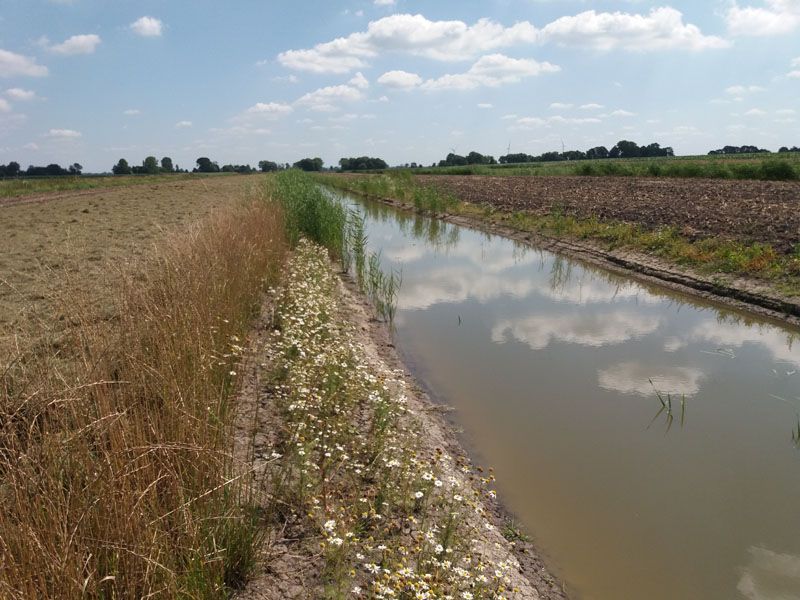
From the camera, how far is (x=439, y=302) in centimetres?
1038

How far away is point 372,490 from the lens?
3.54 m

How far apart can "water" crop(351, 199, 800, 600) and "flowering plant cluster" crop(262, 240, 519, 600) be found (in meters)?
0.75

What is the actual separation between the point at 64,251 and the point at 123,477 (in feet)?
34.2

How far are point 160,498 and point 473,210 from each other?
69.6 feet

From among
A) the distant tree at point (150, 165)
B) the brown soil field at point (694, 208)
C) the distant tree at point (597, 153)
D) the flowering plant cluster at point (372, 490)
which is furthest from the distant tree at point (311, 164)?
the flowering plant cluster at point (372, 490)

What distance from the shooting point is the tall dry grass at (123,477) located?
204 centimetres

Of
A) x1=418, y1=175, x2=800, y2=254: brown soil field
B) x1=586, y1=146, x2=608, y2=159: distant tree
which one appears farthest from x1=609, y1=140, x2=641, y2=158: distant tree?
x1=418, y1=175, x2=800, y2=254: brown soil field

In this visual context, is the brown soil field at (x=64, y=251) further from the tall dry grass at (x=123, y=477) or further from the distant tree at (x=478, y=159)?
the distant tree at (x=478, y=159)

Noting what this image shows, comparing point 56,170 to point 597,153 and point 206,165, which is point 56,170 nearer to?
point 206,165

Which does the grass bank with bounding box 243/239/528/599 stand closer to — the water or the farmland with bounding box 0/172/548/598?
the farmland with bounding box 0/172/548/598

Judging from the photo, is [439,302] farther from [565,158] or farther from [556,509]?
[565,158]

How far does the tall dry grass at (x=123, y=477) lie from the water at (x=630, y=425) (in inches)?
93.7

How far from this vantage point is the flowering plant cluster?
2.89 metres

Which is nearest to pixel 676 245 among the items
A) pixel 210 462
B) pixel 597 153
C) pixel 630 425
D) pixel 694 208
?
pixel 694 208
